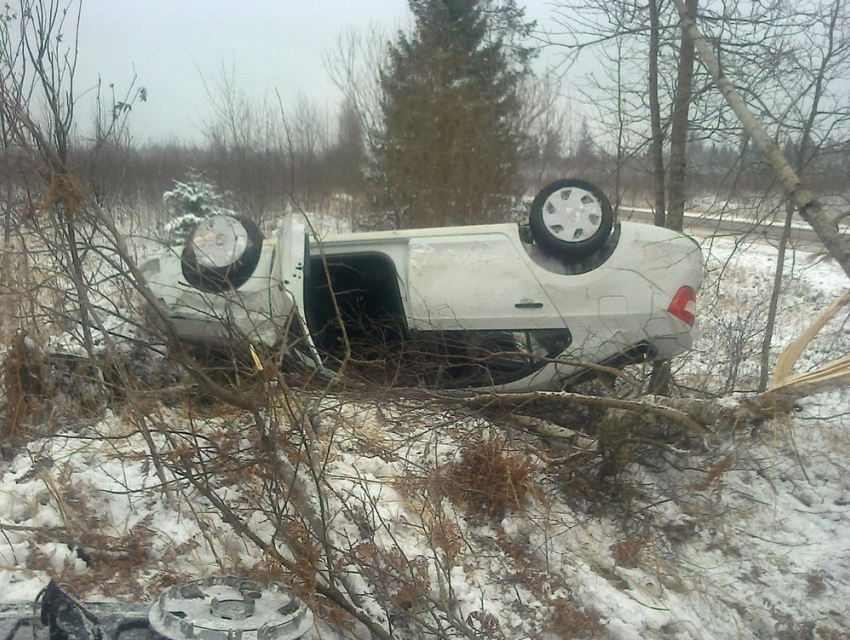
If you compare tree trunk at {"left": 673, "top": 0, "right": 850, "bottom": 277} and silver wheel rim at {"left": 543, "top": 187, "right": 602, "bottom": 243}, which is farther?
silver wheel rim at {"left": 543, "top": 187, "right": 602, "bottom": 243}

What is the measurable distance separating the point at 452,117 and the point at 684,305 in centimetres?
1023

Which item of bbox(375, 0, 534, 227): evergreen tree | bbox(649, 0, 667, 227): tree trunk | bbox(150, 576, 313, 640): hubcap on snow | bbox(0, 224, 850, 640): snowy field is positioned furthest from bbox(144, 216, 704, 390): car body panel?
bbox(375, 0, 534, 227): evergreen tree

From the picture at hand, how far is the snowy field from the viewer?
3.87m

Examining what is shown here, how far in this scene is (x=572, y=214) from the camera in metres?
5.67

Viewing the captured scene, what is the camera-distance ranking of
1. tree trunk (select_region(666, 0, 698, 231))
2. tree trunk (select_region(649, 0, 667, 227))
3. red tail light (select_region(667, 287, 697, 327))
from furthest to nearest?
tree trunk (select_region(649, 0, 667, 227)) → tree trunk (select_region(666, 0, 698, 231)) → red tail light (select_region(667, 287, 697, 327))

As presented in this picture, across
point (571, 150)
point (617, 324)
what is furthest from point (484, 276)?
point (571, 150)

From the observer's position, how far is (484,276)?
5.73 m

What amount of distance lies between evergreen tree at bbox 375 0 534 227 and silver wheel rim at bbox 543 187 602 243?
8994mm

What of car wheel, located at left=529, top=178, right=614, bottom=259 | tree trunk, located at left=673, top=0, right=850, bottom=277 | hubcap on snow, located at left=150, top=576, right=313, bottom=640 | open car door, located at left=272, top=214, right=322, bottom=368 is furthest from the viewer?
car wheel, located at left=529, top=178, right=614, bottom=259

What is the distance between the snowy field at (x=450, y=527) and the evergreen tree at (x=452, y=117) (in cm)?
951

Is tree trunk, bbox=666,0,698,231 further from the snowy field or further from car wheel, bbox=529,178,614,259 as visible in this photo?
the snowy field

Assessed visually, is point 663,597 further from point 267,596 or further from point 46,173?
point 46,173

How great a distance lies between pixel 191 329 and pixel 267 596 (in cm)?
317

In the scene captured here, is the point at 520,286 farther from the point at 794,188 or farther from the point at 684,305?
the point at 794,188
